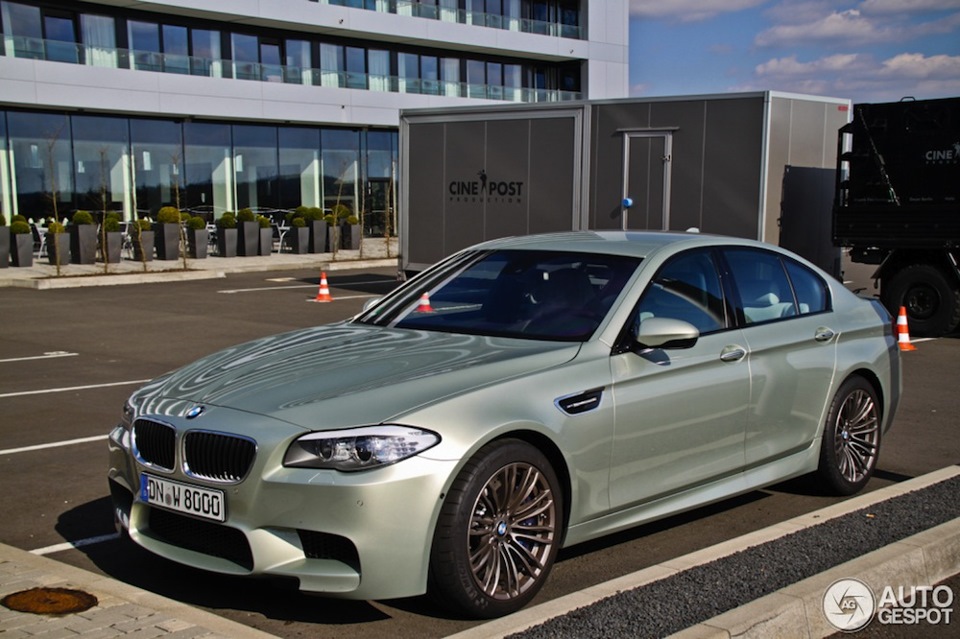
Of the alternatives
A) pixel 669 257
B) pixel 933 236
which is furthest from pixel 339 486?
pixel 933 236

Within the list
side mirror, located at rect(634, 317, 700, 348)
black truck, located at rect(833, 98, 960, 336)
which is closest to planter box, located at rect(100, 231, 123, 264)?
black truck, located at rect(833, 98, 960, 336)

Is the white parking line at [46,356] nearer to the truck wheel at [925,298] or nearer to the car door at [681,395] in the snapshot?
the car door at [681,395]

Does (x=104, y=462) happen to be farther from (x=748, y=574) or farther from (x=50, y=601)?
(x=748, y=574)

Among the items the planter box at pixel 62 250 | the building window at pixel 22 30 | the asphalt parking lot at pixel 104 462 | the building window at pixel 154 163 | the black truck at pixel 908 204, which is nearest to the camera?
the asphalt parking lot at pixel 104 462

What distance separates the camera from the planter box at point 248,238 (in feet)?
99.1

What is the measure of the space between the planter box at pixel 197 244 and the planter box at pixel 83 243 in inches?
105

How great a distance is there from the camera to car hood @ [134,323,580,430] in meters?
4.41

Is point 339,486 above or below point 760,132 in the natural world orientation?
below

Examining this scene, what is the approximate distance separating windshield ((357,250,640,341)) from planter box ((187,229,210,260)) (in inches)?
947

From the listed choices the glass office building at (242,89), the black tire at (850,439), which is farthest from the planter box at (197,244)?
the black tire at (850,439)

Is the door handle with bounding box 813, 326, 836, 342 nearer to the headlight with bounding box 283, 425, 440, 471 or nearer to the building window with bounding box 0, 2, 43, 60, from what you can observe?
the headlight with bounding box 283, 425, 440, 471

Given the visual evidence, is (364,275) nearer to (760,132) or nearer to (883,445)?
(760,132)

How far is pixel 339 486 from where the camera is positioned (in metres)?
4.16

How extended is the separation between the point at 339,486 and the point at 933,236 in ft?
39.6
